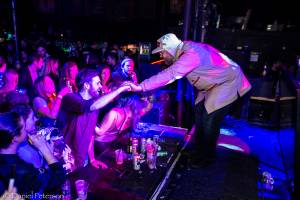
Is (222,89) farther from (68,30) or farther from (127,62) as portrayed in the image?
(68,30)

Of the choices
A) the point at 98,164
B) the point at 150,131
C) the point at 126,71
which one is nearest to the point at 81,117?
the point at 98,164

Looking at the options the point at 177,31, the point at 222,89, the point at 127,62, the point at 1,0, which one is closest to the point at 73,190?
the point at 222,89

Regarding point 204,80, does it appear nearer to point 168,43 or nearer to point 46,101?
point 168,43

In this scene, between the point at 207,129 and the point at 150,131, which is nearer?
the point at 207,129

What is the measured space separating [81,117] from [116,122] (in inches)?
31.3

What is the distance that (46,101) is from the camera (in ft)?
13.1

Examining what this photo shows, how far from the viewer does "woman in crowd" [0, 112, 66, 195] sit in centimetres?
162

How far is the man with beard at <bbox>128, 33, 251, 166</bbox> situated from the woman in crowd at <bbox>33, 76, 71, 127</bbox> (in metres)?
1.37

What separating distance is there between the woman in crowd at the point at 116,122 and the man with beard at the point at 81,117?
0.16 m

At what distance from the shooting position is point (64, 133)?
2836mm

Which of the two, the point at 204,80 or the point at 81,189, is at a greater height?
the point at 204,80

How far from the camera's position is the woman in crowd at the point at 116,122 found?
3.46 m

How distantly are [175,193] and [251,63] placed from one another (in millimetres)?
6397

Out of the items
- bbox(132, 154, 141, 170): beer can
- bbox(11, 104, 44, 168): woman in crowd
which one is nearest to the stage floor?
bbox(132, 154, 141, 170): beer can
